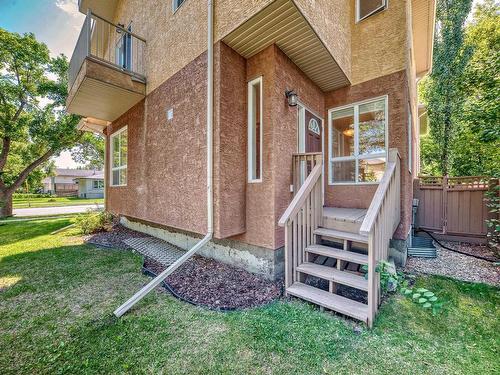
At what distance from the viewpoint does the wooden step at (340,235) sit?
11.5 feet

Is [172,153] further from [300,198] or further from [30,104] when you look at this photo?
[30,104]

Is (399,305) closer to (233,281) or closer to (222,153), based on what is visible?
(233,281)

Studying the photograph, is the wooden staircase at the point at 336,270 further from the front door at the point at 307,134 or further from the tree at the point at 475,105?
the tree at the point at 475,105

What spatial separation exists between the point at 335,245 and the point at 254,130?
9.20 feet

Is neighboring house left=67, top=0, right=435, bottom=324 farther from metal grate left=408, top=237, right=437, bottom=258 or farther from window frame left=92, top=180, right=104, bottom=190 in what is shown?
window frame left=92, top=180, right=104, bottom=190

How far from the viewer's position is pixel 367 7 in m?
5.53

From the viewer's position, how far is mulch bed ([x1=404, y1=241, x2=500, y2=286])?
14.0 feet

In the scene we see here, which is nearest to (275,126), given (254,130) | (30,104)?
(254,130)

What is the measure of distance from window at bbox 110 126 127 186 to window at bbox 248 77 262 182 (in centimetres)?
529

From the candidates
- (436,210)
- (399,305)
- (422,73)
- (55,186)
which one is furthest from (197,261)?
(55,186)

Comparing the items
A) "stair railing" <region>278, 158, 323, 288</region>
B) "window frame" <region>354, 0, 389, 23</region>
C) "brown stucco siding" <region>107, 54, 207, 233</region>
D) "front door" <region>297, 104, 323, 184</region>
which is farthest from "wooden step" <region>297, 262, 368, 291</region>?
"window frame" <region>354, 0, 389, 23</region>

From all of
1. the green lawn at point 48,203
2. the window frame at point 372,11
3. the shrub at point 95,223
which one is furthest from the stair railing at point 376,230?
the green lawn at point 48,203

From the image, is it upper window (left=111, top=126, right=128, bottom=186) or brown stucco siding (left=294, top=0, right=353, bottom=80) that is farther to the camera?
upper window (left=111, top=126, right=128, bottom=186)

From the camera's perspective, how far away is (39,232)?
27.4 feet
